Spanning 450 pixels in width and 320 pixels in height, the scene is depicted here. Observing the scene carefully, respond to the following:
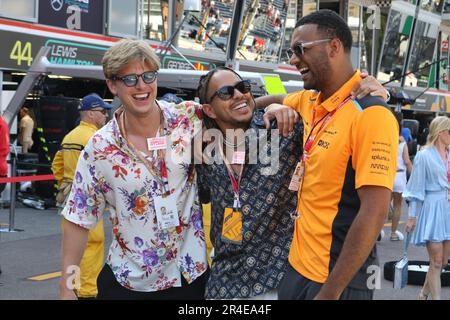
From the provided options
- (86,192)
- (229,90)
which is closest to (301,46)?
(229,90)

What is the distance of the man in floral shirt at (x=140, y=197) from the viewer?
3.26 m

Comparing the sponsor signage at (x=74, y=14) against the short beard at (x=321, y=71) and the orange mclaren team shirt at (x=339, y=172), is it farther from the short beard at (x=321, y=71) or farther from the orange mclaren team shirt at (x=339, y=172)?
the orange mclaren team shirt at (x=339, y=172)

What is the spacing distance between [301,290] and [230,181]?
0.62 m

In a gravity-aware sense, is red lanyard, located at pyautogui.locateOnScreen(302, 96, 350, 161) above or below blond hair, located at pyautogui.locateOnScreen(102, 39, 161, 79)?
below

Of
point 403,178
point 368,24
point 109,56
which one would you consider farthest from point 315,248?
point 368,24

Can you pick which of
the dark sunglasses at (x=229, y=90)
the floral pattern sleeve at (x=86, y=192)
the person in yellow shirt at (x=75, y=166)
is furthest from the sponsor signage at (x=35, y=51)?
the dark sunglasses at (x=229, y=90)

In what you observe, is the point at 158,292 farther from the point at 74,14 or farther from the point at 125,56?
the point at 74,14

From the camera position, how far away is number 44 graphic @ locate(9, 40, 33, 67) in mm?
13570

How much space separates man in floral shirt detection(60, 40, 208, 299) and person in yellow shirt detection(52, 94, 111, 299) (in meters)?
3.40

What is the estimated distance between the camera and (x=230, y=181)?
3.12 metres

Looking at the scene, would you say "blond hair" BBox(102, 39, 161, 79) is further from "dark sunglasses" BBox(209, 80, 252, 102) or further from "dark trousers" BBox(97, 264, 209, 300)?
"dark trousers" BBox(97, 264, 209, 300)

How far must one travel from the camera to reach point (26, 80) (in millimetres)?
12523

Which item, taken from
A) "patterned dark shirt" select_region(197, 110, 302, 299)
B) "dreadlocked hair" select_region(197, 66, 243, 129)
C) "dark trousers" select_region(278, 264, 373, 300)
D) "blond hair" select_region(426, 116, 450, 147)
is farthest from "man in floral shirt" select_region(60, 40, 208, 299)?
"blond hair" select_region(426, 116, 450, 147)

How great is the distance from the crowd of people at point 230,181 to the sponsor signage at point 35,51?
10.8 metres
